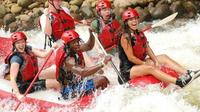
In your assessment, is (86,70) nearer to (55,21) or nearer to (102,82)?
(102,82)

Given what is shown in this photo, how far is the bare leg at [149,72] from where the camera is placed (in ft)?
22.6

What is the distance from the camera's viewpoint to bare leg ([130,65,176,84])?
22.6ft

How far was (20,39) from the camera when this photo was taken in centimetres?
756

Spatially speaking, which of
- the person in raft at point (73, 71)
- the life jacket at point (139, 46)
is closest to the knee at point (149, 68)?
the life jacket at point (139, 46)

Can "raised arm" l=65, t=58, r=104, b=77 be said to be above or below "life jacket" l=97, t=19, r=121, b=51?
above

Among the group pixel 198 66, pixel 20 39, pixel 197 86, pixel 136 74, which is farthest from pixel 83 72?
pixel 198 66

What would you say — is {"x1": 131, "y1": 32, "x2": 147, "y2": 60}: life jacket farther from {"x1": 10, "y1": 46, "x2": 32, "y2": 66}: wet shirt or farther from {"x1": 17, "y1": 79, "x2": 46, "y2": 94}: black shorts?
{"x1": 10, "y1": 46, "x2": 32, "y2": 66}: wet shirt

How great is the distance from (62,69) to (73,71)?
216 millimetres

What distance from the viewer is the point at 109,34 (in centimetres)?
891

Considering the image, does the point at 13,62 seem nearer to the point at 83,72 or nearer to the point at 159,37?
the point at 83,72

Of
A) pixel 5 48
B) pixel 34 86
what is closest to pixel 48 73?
pixel 34 86

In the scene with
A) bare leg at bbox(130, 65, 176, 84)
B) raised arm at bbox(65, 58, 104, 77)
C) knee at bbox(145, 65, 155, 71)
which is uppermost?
raised arm at bbox(65, 58, 104, 77)

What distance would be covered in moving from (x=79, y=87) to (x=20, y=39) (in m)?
1.21

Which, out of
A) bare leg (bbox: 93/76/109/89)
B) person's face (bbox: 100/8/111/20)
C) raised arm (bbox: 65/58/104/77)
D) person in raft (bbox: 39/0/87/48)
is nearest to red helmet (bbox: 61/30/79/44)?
raised arm (bbox: 65/58/104/77)
